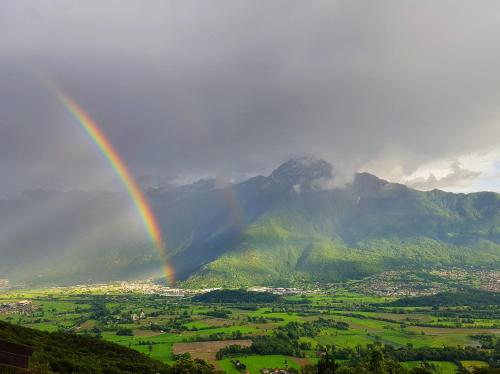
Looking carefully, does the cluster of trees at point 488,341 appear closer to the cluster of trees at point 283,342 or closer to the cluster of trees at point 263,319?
the cluster of trees at point 283,342

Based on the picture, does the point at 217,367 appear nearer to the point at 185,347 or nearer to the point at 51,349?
the point at 185,347

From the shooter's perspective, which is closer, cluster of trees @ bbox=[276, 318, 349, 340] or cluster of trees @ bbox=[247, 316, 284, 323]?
cluster of trees @ bbox=[276, 318, 349, 340]

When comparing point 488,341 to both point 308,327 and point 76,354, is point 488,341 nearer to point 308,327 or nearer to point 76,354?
point 308,327

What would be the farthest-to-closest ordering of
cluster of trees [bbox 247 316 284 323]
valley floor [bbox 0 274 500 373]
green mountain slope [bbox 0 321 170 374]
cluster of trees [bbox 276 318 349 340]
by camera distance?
cluster of trees [bbox 247 316 284 323] → cluster of trees [bbox 276 318 349 340] → valley floor [bbox 0 274 500 373] → green mountain slope [bbox 0 321 170 374]

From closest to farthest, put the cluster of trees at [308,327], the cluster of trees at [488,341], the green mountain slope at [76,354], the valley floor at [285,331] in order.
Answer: the green mountain slope at [76,354] < the valley floor at [285,331] < the cluster of trees at [488,341] < the cluster of trees at [308,327]

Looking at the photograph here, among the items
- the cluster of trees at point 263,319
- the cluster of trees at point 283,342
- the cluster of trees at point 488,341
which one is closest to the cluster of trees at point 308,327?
the cluster of trees at point 283,342

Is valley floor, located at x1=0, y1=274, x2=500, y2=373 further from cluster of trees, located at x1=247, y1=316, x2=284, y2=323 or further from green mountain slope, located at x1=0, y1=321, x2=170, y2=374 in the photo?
green mountain slope, located at x1=0, y1=321, x2=170, y2=374

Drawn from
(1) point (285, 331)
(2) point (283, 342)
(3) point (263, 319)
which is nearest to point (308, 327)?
(1) point (285, 331)

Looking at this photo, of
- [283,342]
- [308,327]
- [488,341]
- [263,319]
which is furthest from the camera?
[263,319]

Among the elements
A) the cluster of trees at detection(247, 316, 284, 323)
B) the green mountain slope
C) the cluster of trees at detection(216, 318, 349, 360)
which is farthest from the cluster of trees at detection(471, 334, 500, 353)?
the green mountain slope

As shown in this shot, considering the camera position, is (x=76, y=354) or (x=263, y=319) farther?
(x=263, y=319)

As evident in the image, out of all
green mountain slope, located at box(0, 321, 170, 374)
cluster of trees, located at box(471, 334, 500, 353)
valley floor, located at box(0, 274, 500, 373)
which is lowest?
cluster of trees, located at box(471, 334, 500, 353)

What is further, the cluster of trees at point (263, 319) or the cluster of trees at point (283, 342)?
the cluster of trees at point (263, 319)

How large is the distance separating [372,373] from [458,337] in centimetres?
9205
